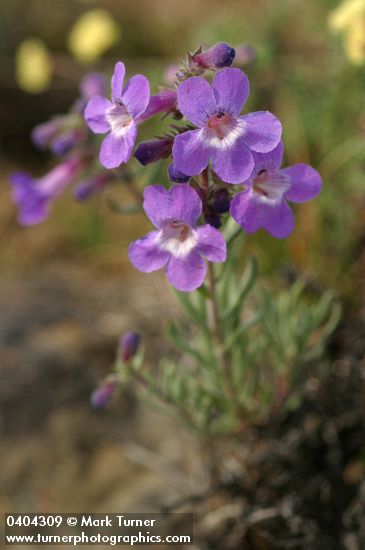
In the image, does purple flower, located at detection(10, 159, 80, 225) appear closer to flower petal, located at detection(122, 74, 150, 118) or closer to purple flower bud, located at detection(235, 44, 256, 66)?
purple flower bud, located at detection(235, 44, 256, 66)

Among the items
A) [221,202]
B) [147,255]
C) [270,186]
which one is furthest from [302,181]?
[147,255]

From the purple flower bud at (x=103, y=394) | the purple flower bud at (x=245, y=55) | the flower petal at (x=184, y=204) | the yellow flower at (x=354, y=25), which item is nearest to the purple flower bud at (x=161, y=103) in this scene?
the flower petal at (x=184, y=204)

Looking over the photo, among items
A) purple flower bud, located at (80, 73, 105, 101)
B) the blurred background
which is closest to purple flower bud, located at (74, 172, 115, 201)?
the blurred background

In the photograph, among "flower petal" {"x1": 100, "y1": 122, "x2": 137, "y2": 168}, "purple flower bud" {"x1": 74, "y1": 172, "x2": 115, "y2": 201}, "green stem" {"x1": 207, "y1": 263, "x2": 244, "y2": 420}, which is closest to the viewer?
"flower petal" {"x1": 100, "y1": 122, "x2": 137, "y2": 168}

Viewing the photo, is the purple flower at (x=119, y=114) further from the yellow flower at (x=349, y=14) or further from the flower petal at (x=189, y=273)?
the yellow flower at (x=349, y=14)

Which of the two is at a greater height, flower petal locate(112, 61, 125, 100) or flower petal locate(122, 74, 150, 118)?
flower petal locate(112, 61, 125, 100)

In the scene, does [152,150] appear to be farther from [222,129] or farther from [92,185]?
[92,185]

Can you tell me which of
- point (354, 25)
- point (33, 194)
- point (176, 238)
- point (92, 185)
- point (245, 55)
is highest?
point (354, 25)

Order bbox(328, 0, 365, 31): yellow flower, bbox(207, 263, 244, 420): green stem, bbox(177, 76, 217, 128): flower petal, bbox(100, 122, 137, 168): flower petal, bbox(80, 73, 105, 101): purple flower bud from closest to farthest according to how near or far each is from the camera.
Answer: bbox(177, 76, 217, 128): flower petal
bbox(100, 122, 137, 168): flower petal
bbox(207, 263, 244, 420): green stem
bbox(80, 73, 105, 101): purple flower bud
bbox(328, 0, 365, 31): yellow flower
